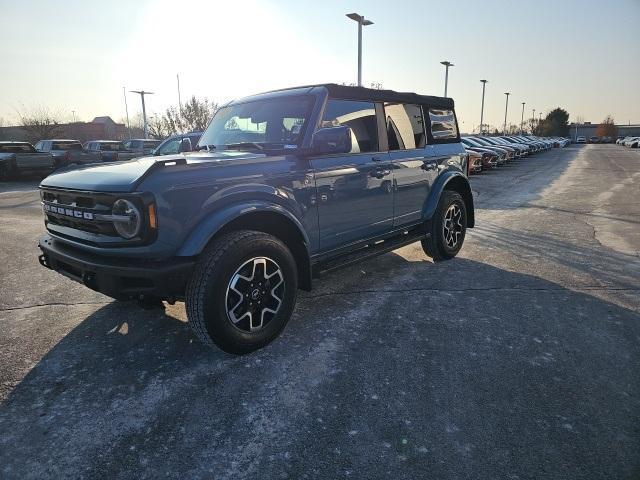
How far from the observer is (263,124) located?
4074mm

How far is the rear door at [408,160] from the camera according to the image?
4610mm

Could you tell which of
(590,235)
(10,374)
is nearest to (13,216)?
(10,374)

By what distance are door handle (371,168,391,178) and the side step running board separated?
2.37 feet

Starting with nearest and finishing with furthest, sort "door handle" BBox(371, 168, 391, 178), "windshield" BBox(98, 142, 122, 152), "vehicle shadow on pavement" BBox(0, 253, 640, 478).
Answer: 1. "vehicle shadow on pavement" BBox(0, 253, 640, 478)
2. "door handle" BBox(371, 168, 391, 178)
3. "windshield" BBox(98, 142, 122, 152)

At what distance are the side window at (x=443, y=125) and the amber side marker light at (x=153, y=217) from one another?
147 inches

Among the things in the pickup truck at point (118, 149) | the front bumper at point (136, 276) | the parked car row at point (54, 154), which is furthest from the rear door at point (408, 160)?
the pickup truck at point (118, 149)

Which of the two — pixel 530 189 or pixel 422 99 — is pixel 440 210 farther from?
pixel 530 189

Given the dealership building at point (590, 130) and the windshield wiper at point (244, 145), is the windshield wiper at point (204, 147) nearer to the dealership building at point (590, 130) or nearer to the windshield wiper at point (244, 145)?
the windshield wiper at point (244, 145)

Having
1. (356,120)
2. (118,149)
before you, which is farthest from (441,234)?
(118,149)

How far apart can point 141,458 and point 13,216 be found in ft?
30.3

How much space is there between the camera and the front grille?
2.89 m

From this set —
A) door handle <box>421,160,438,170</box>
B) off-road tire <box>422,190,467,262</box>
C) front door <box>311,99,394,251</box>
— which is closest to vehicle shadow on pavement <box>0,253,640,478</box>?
front door <box>311,99,394,251</box>

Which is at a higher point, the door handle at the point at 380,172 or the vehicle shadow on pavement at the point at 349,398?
Answer: the door handle at the point at 380,172

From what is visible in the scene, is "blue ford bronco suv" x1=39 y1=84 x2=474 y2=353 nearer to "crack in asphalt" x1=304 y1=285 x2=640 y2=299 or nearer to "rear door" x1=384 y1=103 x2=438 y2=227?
"rear door" x1=384 y1=103 x2=438 y2=227
